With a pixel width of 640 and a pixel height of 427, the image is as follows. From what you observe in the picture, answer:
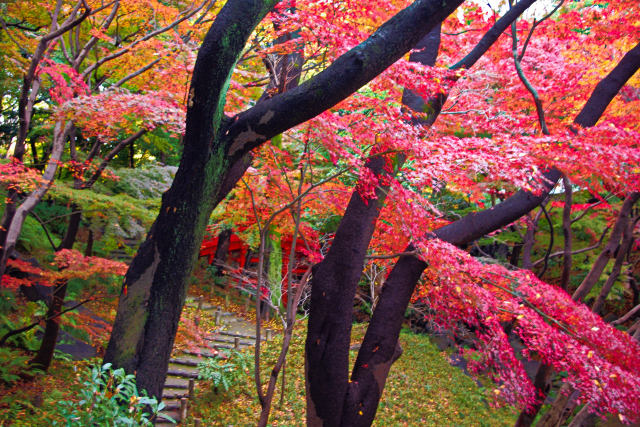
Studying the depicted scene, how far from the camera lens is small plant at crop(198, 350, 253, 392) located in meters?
9.65

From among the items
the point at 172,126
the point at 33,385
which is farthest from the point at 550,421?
the point at 33,385

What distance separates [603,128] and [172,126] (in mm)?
5515

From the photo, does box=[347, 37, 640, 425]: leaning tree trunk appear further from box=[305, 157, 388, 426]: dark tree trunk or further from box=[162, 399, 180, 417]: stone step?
box=[162, 399, 180, 417]: stone step

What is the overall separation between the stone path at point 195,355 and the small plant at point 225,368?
290mm

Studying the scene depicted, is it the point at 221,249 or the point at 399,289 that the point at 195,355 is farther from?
the point at 221,249

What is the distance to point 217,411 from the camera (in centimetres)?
911

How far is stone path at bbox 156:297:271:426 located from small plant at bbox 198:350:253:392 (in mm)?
290

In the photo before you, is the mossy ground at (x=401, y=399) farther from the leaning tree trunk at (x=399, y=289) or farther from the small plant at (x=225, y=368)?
the leaning tree trunk at (x=399, y=289)

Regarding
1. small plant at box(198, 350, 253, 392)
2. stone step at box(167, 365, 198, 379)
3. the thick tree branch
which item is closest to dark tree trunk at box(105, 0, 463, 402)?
the thick tree branch

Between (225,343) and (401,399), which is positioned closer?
(401,399)

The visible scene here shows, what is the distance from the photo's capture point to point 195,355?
1124 cm

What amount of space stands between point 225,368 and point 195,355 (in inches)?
58.5

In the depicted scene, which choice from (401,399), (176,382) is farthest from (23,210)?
(401,399)

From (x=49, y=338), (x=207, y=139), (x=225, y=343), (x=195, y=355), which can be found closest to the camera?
(x=207, y=139)
